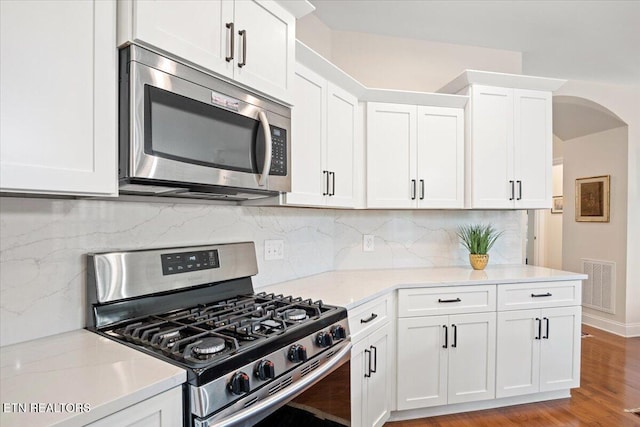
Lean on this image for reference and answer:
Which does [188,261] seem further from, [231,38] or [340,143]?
[340,143]

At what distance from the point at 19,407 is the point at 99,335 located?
49cm

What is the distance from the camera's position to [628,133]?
4.13m

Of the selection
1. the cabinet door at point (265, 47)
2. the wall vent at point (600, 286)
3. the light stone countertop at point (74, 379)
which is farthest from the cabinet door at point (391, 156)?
the wall vent at point (600, 286)

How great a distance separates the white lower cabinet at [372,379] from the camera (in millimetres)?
1815

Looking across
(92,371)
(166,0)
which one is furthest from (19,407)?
(166,0)

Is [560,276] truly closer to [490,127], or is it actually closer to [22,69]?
[490,127]

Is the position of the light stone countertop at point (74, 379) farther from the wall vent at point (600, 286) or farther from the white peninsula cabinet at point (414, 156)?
the wall vent at point (600, 286)

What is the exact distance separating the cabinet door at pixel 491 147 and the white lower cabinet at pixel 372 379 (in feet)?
4.24

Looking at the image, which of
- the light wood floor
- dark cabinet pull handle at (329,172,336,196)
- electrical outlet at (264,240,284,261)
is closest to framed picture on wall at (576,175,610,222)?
the light wood floor

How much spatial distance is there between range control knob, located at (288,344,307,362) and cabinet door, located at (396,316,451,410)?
1.12m

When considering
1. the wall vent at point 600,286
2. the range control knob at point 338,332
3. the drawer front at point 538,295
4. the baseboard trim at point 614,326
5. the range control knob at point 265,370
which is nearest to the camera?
the range control knob at point 265,370

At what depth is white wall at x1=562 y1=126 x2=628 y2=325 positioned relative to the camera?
4191 millimetres

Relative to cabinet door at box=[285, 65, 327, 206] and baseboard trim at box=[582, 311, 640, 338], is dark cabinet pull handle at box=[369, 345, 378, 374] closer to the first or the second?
cabinet door at box=[285, 65, 327, 206]

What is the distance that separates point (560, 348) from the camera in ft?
8.34
